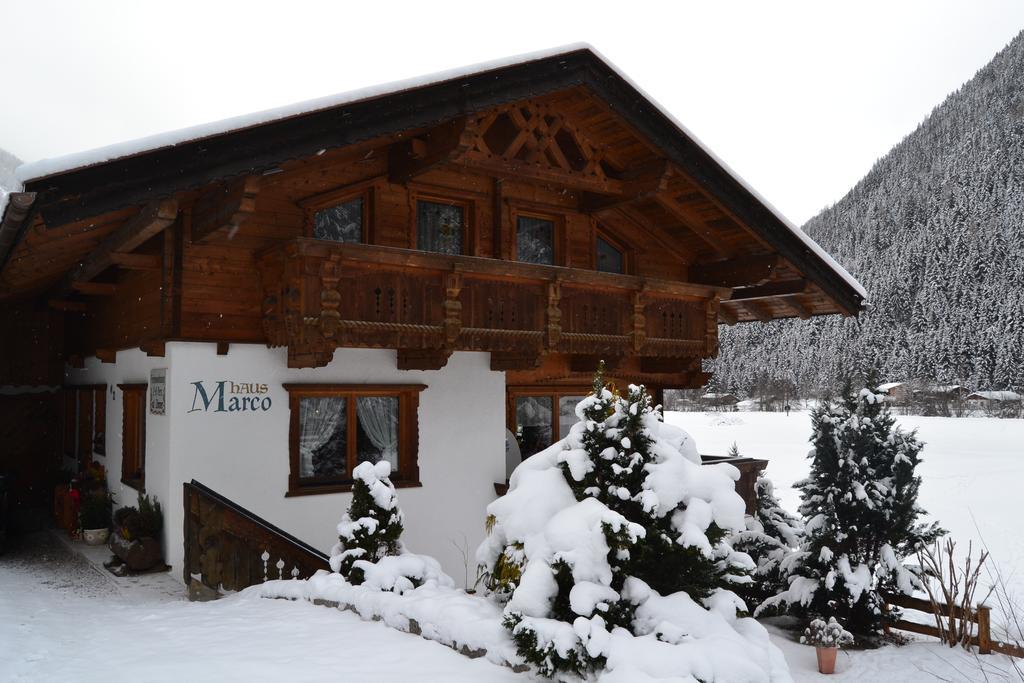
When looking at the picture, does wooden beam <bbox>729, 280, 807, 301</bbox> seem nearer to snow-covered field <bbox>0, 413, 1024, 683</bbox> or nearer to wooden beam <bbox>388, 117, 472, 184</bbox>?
snow-covered field <bbox>0, 413, 1024, 683</bbox>

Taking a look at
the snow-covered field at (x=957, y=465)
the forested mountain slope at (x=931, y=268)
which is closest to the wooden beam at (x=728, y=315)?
the snow-covered field at (x=957, y=465)

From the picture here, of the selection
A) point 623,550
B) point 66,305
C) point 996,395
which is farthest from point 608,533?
point 996,395

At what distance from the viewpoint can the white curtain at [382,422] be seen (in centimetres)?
1109

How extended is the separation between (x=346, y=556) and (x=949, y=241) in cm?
11524

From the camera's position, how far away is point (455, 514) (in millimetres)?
11648

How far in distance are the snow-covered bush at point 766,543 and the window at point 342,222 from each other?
A: 23.4 feet

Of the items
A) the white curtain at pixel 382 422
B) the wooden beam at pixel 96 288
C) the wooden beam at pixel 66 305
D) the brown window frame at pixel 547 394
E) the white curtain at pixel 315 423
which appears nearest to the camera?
the white curtain at pixel 315 423

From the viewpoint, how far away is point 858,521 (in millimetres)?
11078

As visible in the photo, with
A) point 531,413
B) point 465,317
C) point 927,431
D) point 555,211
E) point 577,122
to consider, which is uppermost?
point 577,122

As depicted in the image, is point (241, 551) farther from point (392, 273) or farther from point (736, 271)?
point (736, 271)

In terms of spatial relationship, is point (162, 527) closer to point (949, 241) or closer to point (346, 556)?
point (346, 556)

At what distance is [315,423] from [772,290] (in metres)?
8.85

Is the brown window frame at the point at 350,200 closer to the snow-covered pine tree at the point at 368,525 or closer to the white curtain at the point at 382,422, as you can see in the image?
the white curtain at the point at 382,422

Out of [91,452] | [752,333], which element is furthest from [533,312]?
[752,333]
